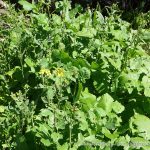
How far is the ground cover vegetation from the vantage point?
8.90 ft

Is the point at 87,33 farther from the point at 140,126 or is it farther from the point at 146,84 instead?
the point at 140,126

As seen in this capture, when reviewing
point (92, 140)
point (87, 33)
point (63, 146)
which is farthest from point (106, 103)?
point (87, 33)

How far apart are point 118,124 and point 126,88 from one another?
391mm

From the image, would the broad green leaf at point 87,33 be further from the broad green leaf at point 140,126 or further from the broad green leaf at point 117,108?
the broad green leaf at point 140,126

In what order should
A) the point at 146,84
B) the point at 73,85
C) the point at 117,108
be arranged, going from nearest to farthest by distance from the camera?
the point at 117,108
the point at 146,84
the point at 73,85

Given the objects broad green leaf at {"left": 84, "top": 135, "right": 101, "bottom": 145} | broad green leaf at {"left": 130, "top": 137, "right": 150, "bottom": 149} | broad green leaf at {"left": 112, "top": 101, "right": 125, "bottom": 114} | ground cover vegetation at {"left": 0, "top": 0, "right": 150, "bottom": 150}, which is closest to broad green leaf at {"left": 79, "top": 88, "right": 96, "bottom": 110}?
ground cover vegetation at {"left": 0, "top": 0, "right": 150, "bottom": 150}

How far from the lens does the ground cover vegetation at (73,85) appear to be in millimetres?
2713

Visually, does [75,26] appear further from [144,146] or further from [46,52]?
[144,146]

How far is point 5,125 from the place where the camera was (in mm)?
3025

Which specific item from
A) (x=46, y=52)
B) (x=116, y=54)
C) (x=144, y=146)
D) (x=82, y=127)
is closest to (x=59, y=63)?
(x=46, y=52)

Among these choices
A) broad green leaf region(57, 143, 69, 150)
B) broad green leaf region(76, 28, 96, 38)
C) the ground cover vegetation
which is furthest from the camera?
broad green leaf region(76, 28, 96, 38)

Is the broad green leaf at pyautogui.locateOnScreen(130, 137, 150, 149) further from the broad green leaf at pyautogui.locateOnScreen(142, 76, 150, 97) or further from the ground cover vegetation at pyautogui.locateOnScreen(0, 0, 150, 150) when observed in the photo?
the broad green leaf at pyautogui.locateOnScreen(142, 76, 150, 97)

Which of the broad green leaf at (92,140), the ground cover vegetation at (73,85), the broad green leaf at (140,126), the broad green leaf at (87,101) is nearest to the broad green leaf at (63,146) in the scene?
the ground cover vegetation at (73,85)

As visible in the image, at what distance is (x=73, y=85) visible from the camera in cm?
344
